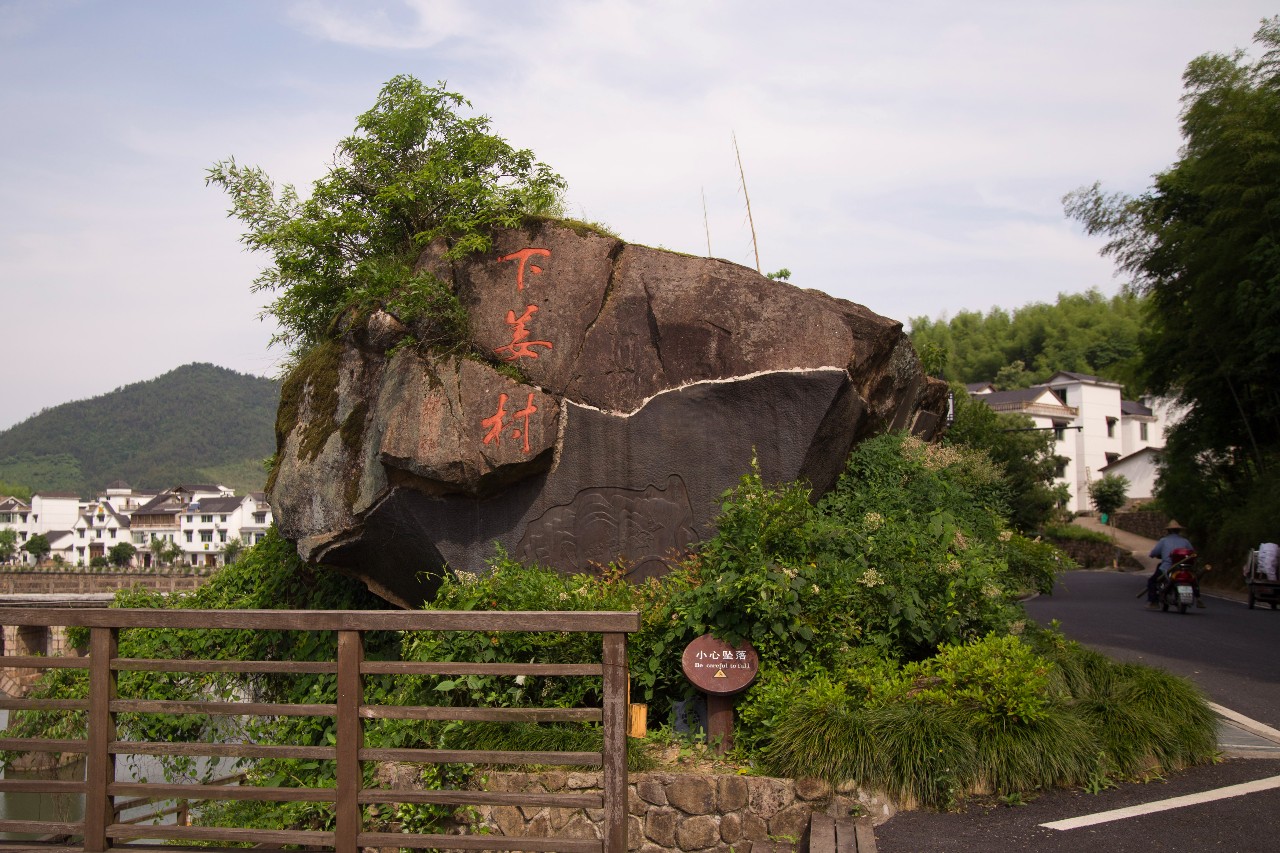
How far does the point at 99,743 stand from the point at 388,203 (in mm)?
5267

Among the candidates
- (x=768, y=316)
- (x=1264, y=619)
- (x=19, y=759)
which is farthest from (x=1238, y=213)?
(x=19, y=759)

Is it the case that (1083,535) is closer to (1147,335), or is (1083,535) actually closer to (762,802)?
(1147,335)

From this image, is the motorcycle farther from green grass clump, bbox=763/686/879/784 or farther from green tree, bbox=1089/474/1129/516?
green tree, bbox=1089/474/1129/516

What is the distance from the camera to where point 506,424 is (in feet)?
26.5

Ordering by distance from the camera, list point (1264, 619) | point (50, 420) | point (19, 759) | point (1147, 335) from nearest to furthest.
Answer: point (1264, 619)
point (19, 759)
point (1147, 335)
point (50, 420)

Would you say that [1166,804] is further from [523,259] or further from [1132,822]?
[523,259]

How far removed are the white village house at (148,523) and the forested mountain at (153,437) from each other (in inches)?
1406

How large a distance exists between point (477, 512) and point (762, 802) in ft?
11.1

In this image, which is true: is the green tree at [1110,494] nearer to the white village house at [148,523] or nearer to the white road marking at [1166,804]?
the white road marking at [1166,804]

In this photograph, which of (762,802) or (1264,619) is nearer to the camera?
(762,802)

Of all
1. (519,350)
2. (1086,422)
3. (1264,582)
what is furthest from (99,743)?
(1086,422)

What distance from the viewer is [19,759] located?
2406 cm

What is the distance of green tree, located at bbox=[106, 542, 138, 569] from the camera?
79.8m

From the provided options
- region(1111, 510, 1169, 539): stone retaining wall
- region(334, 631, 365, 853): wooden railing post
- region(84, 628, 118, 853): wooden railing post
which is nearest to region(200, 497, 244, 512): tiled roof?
region(1111, 510, 1169, 539): stone retaining wall
